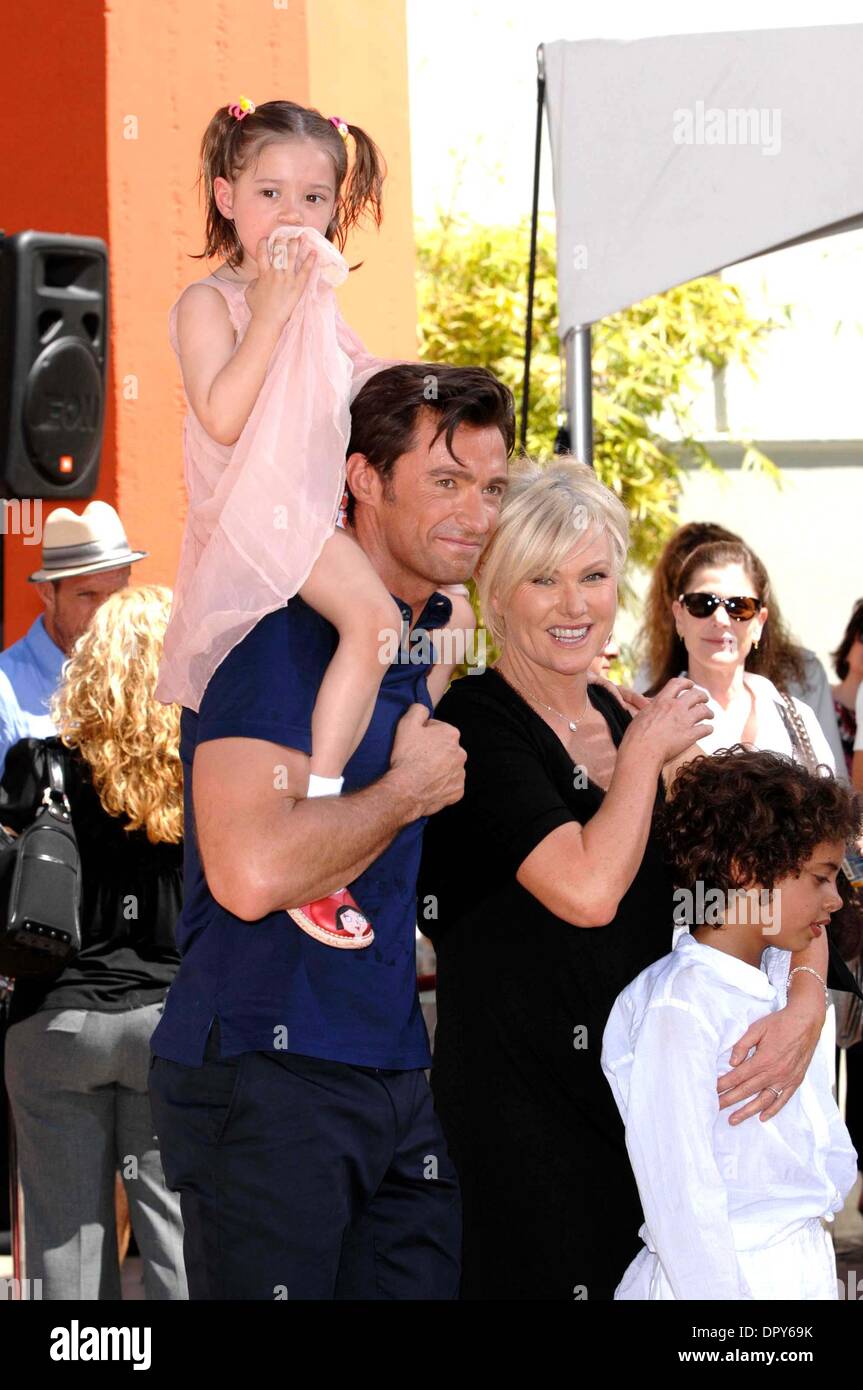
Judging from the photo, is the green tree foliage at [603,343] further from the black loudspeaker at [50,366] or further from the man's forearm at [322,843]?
the man's forearm at [322,843]

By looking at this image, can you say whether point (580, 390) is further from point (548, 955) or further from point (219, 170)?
point (548, 955)

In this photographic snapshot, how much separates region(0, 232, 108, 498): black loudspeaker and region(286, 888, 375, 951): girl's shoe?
8.28 ft

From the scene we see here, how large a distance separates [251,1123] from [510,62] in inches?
689

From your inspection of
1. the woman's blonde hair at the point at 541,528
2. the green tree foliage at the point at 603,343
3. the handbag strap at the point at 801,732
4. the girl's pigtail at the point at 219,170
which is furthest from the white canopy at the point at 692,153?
the green tree foliage at the point at 603,343

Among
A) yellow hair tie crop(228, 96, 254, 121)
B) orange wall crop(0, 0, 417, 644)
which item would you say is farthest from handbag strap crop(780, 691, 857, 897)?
orange wall crop(0, 0, 417, 644)

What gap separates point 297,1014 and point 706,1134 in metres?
0.59

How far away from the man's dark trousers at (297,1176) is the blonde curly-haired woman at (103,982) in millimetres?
1479

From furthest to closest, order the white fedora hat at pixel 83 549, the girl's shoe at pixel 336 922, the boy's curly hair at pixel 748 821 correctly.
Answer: the white fedora hat at pixel 83 549 → the boy's curly hair at pixel 748 821 → the girl's shoe at pixel 336 922

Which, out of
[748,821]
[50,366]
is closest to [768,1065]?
[748,821]

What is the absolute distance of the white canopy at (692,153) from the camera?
15.1 feet
